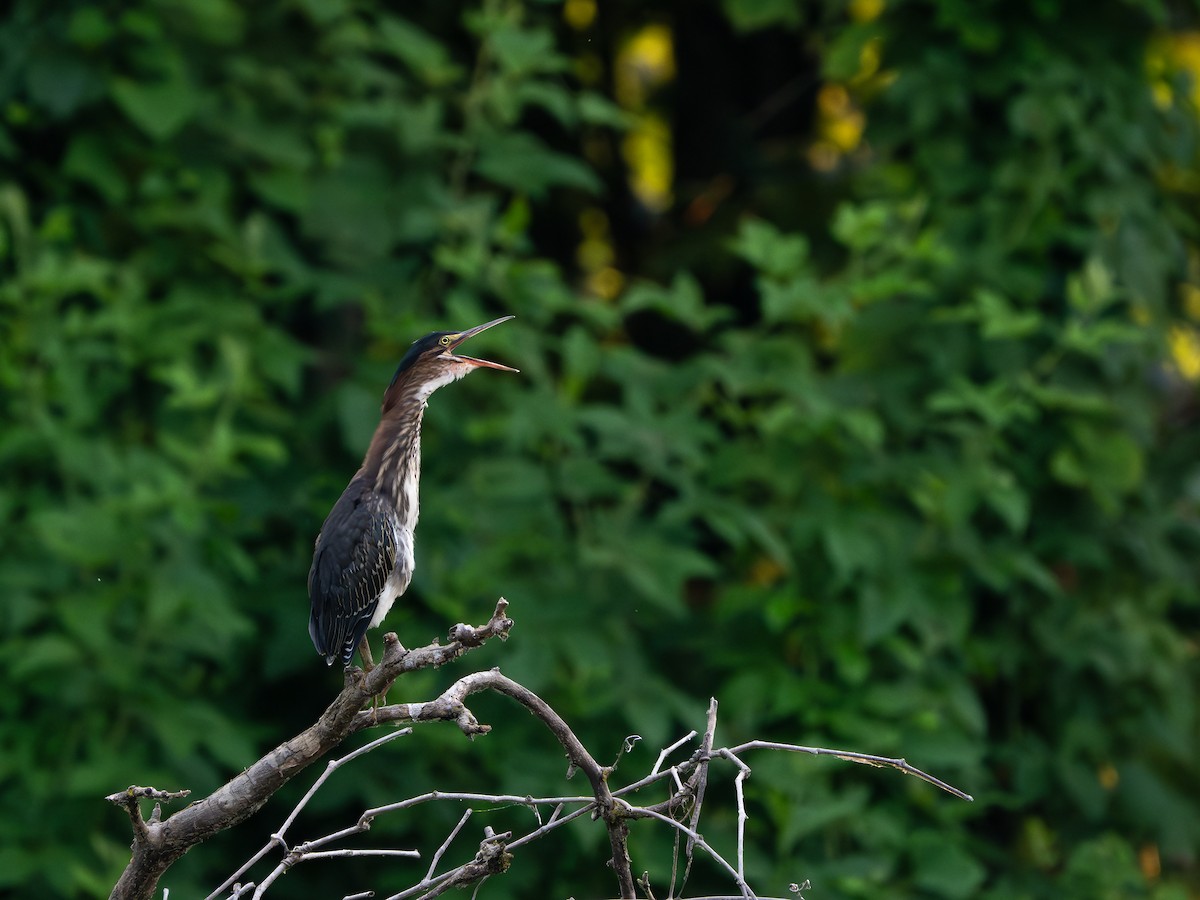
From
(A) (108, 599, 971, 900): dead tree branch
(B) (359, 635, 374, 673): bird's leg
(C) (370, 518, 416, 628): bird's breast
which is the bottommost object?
(A) (108, 599, 971, 900): dead tree branch

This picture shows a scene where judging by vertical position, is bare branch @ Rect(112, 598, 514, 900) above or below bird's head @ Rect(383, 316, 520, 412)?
below

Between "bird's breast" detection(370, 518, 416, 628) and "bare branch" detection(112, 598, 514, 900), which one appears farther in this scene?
"bird's breast" detection(370, 518, 416, 628)

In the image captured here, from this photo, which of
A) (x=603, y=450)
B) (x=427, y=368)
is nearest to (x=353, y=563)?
(x=427, y=368)

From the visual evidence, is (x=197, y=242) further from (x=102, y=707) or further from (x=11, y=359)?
(x=102, y=707)

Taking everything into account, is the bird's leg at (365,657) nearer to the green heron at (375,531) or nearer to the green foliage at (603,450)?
the green heron at (375,531)

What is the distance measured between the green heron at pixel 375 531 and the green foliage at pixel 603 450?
5.09ft

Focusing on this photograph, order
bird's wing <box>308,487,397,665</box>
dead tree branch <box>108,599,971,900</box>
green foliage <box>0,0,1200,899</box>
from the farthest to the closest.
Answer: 1. green foliage <box>0,0,1200,899</box>
2. bird's wing <box>308,487,397,665</box>
3. dead tree branch <box>108,599,971,900</box>

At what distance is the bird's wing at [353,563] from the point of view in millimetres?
2441

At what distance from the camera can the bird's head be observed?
7.61 ft

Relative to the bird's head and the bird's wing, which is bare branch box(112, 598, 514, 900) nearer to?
the bird's wing

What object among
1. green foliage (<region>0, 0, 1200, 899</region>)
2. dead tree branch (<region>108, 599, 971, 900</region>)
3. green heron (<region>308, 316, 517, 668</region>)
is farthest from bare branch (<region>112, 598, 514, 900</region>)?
green foliage (<region>0, 0, 1200, 899</region>)

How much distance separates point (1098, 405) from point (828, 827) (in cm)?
160

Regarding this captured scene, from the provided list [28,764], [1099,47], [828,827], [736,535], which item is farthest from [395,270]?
[1099,47]

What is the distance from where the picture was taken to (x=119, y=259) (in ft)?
15.8
